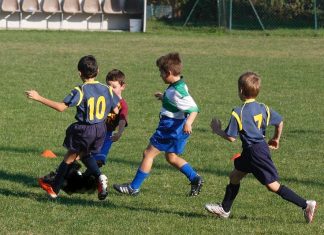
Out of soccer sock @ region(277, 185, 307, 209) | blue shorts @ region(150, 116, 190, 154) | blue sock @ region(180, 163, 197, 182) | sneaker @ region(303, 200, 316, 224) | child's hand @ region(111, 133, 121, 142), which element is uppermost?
blue shorts @ region(150, 116, 190, 154)

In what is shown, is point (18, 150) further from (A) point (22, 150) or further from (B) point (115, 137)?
(B) point (115, 137)

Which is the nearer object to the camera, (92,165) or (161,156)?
(92,165)

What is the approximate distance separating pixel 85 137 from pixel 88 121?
15 cm

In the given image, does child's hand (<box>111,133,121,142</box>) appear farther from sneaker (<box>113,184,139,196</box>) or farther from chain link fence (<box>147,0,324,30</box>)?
chain link fence (<box>147,0,324,30</box>)

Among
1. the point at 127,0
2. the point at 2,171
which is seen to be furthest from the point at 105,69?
the point at 127,0

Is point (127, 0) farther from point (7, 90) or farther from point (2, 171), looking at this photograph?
point (2, 171)

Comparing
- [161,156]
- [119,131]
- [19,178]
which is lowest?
[161,156]

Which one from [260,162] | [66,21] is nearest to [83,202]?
[260,162]

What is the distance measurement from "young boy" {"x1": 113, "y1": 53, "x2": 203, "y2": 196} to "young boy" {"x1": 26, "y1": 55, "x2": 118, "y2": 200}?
451 mm

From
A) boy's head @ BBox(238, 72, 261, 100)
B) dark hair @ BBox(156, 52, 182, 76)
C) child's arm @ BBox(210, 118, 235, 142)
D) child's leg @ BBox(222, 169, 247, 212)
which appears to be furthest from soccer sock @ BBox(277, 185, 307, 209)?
dark hair @ BBox(156, 52, 182, 76)

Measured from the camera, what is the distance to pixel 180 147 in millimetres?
8125

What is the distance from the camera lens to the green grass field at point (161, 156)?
7.11 m

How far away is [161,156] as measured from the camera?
1038 cm

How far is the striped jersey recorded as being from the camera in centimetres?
782
